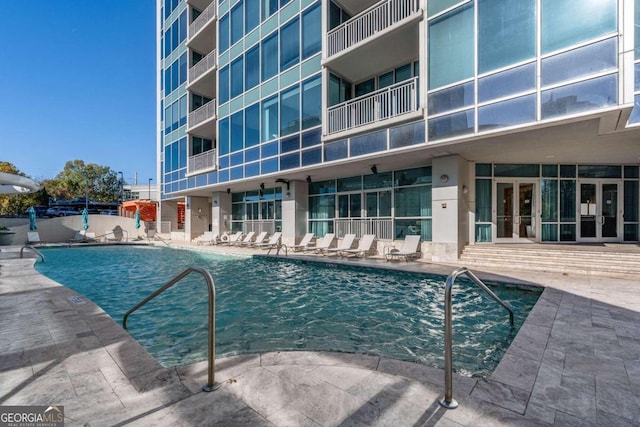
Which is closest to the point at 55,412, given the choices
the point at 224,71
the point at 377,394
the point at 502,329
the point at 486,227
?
the point at 377,394

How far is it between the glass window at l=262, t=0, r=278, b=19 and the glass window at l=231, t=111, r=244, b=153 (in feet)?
16.1

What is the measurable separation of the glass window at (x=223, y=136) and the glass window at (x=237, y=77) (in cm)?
161

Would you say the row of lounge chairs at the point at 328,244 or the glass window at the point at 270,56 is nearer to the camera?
the row of lounge chairs at the point at 328,244

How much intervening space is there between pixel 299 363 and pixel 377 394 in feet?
3.04

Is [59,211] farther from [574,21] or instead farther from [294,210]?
[574,21]

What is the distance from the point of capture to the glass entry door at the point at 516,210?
1204 centimetres

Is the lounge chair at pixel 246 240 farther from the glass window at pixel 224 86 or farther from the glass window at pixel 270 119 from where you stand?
the glass window at pixel 224 86

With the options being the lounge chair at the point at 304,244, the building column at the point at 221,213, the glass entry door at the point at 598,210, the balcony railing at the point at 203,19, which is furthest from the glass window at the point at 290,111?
the glass entry door at the point at 598,210

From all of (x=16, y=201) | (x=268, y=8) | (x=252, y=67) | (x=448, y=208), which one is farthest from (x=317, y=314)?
(x=16, y=201)

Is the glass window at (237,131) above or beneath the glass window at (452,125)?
above

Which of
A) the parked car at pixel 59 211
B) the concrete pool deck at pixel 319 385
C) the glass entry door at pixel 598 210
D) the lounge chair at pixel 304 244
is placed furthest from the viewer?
the parked car at pixel 59 211

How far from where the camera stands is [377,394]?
2.63m

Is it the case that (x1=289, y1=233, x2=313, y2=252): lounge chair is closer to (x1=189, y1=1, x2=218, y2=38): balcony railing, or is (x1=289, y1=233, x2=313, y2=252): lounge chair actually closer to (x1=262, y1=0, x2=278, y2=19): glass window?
(x1=262, y1=0, x2=278, y2=19): glass window

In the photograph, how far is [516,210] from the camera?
12125mm
